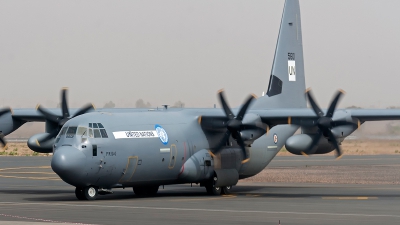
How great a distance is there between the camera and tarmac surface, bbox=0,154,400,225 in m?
18.6

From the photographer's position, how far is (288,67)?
35156 mm

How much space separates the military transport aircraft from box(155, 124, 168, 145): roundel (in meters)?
0.04

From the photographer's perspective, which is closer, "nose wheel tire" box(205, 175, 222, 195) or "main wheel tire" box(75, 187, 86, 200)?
"main wheel tire" box(75, 187, 86, 200)

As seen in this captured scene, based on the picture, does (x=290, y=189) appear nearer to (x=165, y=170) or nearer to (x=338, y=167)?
(x=165, y=170)

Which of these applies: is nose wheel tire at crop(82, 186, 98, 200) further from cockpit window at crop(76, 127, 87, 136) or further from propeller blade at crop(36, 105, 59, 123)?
propeller blade at crop(36, 105, 59, 123)

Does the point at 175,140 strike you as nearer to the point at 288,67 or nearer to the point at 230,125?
the point at 230,125

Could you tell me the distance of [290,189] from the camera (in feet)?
106

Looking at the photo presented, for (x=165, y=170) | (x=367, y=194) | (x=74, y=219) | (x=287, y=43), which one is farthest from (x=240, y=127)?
(x=74, y=219)

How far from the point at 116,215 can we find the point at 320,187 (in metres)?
16.4

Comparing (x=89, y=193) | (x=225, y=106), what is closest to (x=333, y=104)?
(x=225, y=106)

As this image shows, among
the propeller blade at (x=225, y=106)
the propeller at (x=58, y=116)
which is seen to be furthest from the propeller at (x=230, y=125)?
the propeller at (x=58, y=116)

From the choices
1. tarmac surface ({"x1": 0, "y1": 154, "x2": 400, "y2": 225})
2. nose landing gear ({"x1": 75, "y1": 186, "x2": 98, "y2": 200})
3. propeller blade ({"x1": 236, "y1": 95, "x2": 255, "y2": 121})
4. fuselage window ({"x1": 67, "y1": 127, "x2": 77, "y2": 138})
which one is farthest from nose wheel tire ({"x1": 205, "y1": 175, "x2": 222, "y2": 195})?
fuselage window ({"x1": 67, "y1": 127, "x2": 77, "y2": 138})

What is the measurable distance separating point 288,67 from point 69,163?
14.8 metres

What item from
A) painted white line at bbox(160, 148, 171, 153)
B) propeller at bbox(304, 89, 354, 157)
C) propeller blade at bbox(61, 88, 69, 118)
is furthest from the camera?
propeller blade at bbox(61, 88, 69, 118)
